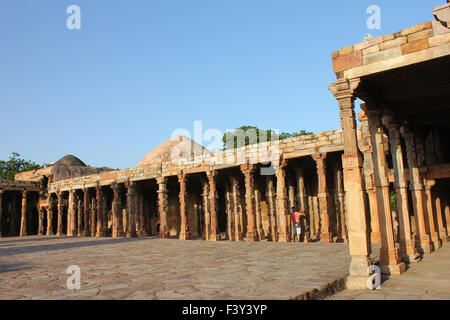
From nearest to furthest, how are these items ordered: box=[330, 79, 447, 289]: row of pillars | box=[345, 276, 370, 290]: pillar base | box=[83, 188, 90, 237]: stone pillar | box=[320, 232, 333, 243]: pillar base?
box=[345, 276, 370, 290]: pillar base, box=[330, 79, 447, 289]: row of pillars, box=[320, 232, 333, 243]: pillar base, box=[83, 188, 90, 237]: stone pillar

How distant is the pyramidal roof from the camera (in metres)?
36.0

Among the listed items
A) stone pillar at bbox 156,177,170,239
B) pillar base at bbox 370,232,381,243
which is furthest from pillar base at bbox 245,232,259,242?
pillar base at bbox 370,232,381,243

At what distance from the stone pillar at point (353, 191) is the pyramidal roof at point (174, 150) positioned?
2962cm

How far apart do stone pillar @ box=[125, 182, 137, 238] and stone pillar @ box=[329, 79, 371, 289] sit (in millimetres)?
16169

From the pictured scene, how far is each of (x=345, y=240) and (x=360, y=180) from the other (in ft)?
30.6

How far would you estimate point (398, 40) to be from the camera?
5.86 meters

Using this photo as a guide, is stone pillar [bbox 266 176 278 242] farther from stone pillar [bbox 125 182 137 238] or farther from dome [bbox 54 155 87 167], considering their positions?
dome [bbox 54 155 87 167]

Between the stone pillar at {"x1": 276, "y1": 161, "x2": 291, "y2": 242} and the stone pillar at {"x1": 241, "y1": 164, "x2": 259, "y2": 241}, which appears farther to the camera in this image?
the stone pillar at {"x1": 241, "y1": 164, "x2": 259, "y2": 241}

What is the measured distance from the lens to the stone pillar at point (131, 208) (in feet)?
66.9

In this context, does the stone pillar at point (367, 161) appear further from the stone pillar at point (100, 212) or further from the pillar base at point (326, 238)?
the stone pillar at point (100, 212)

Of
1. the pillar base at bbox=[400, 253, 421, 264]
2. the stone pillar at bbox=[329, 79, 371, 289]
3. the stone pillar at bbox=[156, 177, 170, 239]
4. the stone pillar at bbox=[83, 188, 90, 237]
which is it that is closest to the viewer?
the stone pillar at bbox=[329, 79, 371, 289]
